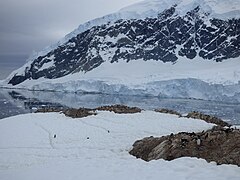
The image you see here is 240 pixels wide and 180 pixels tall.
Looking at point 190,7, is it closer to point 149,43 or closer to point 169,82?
point 149,43

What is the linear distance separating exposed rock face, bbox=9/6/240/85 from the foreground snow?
337ft

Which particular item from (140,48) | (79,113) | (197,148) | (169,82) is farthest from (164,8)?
(197,148)

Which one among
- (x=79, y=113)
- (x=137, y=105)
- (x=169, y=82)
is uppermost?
(x=169, y=82)

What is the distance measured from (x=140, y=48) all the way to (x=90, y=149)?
131877mm

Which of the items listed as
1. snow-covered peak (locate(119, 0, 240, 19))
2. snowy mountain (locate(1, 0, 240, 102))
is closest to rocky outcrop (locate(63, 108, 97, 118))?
snowy mountain (locate(1, 0, 240, 102))

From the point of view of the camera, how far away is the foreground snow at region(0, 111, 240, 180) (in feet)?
32.8

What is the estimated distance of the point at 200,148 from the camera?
41.1 ft

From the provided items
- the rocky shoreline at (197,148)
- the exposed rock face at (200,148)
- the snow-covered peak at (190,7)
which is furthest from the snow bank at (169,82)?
the exposed rock face at (200,148)

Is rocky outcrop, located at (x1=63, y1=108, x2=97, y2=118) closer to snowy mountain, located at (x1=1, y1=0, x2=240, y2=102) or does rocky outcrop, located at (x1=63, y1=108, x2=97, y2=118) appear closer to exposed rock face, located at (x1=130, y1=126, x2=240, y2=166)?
exposed rock face, located at (x1=130, y1=126, x2=240, y2=166)

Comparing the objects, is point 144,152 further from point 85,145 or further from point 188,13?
point 188,13

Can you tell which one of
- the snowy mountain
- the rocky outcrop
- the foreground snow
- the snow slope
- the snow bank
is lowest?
the foreground snow

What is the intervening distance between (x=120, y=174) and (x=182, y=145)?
12.0 ft

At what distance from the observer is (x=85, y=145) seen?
1695cm

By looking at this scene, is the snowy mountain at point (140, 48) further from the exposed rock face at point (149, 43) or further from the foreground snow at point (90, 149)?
the foreground snow at point (90, 149)
